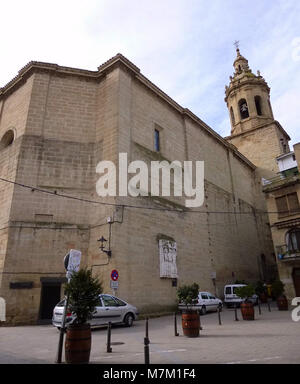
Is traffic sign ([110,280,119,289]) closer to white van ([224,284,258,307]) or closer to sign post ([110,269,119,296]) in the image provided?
sign post ([110,269,119,296])

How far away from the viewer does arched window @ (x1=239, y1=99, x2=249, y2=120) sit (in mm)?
38213

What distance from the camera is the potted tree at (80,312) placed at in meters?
5.60

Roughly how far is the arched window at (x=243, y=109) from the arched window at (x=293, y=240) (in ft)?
69.7

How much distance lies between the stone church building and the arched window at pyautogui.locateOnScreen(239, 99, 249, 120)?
14.6m

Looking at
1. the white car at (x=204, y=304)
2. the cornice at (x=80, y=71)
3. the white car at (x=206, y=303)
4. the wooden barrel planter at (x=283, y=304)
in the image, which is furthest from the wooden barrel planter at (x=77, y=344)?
the cornice at (x=80, y=71)

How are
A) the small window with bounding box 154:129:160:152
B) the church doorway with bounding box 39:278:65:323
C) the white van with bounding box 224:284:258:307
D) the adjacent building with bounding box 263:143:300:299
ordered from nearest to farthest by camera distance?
the church doorway with bounding box 39:278:65:323 → the white van with bounding box 224:284:258:307 → the adjacent building with bounding box 263:143:300:299 → the small window with bounding box 154:129:160:152

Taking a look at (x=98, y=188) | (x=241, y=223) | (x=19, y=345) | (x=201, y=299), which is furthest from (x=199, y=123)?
(x=19, y=345)

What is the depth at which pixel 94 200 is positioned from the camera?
16.7 metres

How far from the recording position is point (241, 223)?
97.6 ft

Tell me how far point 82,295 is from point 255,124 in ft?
117

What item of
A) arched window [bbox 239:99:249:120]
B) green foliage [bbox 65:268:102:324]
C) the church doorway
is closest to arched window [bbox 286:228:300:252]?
the church doorway

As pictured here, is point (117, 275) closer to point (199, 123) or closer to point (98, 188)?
point (98, 188)

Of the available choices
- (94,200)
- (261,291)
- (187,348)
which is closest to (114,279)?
(94,200)

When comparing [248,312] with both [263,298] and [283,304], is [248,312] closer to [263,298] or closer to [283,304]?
[283,304]
